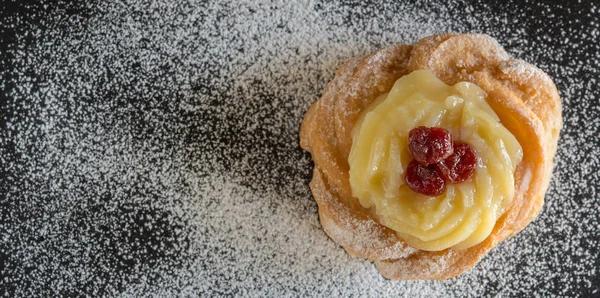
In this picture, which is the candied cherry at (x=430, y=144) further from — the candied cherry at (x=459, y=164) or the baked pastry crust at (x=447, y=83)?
the baked pastry crust at (x=447, y=83)

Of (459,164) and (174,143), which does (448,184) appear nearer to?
(459,164)

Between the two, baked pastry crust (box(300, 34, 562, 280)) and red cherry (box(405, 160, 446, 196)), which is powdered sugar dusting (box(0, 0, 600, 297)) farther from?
red cherry (box(405, 160, 446, 196))

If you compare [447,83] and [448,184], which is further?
[447,83]

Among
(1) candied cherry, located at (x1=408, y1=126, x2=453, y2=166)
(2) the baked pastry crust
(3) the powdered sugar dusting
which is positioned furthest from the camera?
(3) the powdered sugar dusting

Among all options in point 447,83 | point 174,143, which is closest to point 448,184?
point 447,83

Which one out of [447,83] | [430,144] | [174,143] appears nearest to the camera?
[430,144]

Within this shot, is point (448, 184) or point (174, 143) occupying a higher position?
point (448, 184)

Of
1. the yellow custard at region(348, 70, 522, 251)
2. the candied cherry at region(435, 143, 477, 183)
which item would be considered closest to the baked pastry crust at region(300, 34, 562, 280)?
the yellow custard at region(348, 70, 522, 251)
